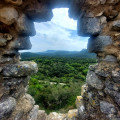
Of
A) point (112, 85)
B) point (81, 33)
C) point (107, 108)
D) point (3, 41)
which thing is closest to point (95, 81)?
point (112, 85)

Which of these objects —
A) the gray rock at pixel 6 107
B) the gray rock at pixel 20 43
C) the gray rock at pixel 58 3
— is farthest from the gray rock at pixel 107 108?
the gray rock at pixel 58 3

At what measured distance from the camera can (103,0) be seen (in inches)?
52.7

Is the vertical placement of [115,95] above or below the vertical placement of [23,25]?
below

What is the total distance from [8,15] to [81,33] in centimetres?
110

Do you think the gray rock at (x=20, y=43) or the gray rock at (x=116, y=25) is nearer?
the gray rock at (x=116, y=25)

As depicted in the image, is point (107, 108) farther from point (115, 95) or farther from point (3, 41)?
point (3, 41)

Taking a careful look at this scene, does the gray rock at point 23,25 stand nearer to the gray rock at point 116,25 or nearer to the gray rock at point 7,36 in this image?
the gray rock at point 7,36

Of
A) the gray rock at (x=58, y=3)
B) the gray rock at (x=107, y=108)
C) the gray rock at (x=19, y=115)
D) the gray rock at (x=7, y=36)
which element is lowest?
the gray rock at (x=19, y=115)

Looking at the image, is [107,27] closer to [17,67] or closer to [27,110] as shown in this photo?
[17,67]

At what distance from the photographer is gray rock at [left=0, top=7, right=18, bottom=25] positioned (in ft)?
4.11

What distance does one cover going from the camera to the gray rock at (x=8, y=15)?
4.11 feet

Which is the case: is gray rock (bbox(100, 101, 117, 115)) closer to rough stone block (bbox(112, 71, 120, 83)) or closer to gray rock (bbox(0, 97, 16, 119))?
rough stone block (bbox(112, 71, 120, 83))

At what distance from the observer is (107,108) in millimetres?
1327

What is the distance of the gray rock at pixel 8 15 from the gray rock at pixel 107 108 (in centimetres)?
183
